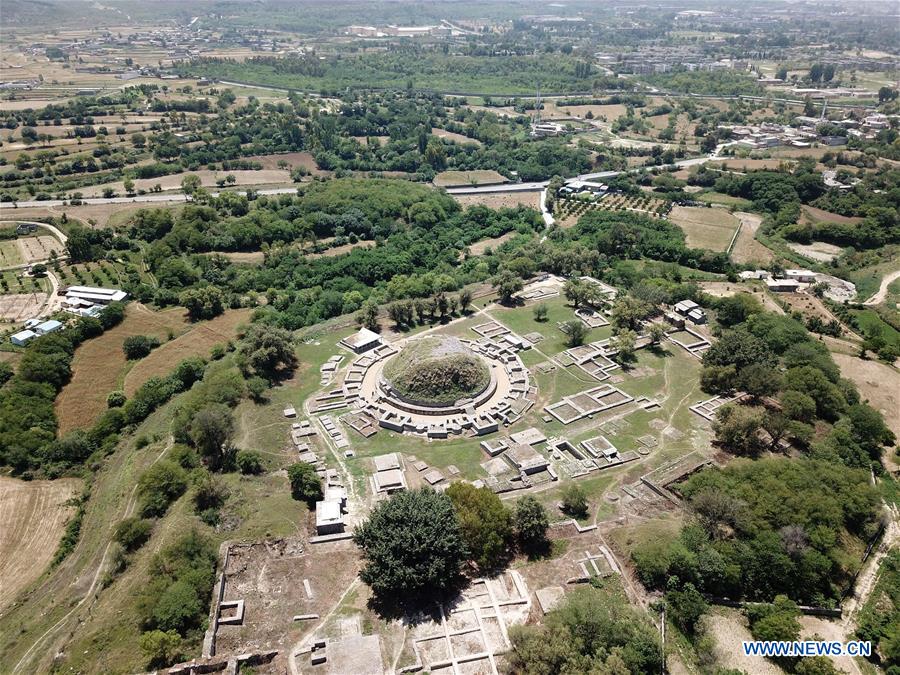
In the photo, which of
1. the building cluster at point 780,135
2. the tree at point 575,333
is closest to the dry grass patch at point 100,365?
the tree at point 575,333

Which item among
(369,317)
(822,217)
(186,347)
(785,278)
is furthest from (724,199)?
(186,347)

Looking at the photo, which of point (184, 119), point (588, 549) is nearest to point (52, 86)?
point (184, 119)

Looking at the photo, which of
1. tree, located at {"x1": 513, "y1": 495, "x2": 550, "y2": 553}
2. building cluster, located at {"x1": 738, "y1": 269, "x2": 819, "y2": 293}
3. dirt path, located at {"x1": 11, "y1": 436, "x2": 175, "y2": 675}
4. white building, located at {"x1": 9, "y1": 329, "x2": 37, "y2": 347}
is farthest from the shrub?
building cluster, located at {"x1": 738, "y1": 269, "x2": 819, "y2": 293}

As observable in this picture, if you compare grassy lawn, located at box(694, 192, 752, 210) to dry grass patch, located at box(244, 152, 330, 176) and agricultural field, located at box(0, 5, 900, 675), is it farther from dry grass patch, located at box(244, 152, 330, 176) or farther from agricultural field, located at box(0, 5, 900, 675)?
dry grass patch, located at box(244, 152, 330, 176)

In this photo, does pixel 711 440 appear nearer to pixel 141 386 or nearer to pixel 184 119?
pixel 141 386

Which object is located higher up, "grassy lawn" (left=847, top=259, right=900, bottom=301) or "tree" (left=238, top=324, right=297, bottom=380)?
"tree" (left=238, top=324, right=297, bottom=380)

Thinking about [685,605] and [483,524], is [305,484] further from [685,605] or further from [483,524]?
[685,605]

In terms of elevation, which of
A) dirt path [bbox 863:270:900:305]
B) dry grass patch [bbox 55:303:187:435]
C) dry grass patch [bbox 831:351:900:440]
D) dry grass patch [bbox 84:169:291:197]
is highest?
dry grass patch [bbox 84:169:291:197]
